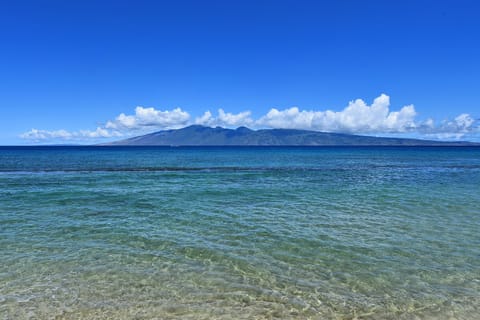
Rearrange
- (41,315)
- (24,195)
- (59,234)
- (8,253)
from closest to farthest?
(41,315) < (8,253) < (59,234) < (24,195)

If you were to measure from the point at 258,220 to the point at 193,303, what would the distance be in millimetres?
9501

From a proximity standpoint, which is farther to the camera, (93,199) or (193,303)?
(93,199)

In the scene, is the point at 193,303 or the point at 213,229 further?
the point at 213,229

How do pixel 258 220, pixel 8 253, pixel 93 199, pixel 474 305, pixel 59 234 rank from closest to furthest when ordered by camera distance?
pixel 474 305 → pixel 8 253 → pixel 59 234 → pixel 258 220 → pixel 93 199

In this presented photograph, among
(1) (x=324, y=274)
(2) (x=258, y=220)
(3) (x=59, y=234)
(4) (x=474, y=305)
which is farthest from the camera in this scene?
(2) (x=258, y=220)

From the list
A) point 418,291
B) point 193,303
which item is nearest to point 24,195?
point 193,303

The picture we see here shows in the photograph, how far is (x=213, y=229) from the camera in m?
15.9

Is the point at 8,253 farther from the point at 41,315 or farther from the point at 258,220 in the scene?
the point at 258,220

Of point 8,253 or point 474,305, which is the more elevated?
point 8,253

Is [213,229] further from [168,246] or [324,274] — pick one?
[324,274]

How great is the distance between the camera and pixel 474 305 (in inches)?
338

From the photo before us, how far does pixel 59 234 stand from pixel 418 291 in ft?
48.0

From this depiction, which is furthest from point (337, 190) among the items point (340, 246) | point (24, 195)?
point (24, 195)

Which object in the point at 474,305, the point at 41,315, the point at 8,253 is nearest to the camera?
the point at 41,315
